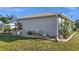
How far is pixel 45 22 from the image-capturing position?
3850mm

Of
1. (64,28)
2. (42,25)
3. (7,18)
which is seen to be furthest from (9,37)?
(64,28)

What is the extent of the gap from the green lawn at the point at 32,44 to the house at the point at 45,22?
0.14 meters

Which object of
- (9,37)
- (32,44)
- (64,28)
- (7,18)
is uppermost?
(7,18)

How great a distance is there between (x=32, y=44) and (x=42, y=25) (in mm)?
314

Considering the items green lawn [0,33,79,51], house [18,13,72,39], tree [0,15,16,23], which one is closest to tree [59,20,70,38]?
house [18,13,72,39]

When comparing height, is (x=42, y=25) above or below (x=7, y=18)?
below

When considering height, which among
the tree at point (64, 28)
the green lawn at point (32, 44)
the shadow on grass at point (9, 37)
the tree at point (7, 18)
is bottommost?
the green lawn at point (32, 44)

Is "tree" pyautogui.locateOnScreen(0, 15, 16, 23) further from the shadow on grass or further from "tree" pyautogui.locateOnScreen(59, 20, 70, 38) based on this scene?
"tree" pyautogui.locateOnScreen(59, 20, 70, 38)

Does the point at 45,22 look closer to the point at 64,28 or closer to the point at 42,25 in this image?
the point at 42,25

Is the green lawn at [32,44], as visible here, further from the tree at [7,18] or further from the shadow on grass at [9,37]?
the tree at [7,18]

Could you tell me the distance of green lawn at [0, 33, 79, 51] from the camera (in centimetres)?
383

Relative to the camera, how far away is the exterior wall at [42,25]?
385cm

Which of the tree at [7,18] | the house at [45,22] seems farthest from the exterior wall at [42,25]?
the tree at [7,18]
